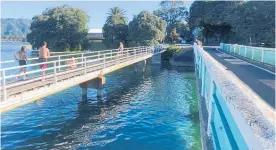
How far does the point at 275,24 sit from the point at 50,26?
47.0 meters

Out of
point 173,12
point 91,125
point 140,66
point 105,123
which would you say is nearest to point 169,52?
point 140,66

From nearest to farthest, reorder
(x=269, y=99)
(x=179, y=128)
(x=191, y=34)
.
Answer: (x=269, y=99) < (x=179, y=128) < (x=191, y=34)

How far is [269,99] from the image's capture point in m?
7.01

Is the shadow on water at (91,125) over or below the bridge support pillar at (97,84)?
below

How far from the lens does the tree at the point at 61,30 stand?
66.1 meters

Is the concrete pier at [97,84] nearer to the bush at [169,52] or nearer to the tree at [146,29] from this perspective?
the bush at [169,52]

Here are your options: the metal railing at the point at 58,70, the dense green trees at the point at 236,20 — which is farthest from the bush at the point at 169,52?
the metal railing at the point at 58,70

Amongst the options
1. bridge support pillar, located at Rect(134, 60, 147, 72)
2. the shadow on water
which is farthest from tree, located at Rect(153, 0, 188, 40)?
the shadow on water

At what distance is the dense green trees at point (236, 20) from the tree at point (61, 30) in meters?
26.6

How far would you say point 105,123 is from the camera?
44.1ft

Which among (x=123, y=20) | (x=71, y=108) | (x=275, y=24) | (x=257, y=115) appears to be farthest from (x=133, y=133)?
(x=123, y=20)

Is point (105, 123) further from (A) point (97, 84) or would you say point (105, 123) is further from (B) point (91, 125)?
(A) point (97, 84)

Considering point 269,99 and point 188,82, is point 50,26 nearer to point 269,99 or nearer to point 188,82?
point 188,82

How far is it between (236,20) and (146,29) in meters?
15.6
